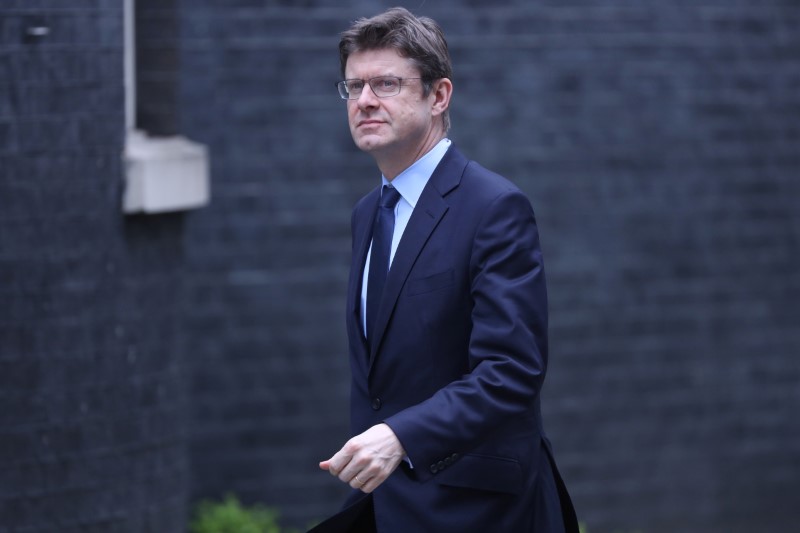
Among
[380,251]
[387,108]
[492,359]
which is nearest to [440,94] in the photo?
[387,108]

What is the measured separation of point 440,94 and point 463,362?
28.0 inches

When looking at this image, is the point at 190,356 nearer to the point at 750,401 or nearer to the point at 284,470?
the point at 284,470

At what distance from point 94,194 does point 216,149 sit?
150cm

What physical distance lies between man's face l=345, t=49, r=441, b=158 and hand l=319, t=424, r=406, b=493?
767mm

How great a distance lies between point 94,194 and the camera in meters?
5.67

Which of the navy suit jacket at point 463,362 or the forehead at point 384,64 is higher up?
the forehead at point 384,64

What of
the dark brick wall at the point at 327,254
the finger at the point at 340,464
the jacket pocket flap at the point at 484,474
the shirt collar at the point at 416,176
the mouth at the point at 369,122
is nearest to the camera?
the finger at the point at 340,464

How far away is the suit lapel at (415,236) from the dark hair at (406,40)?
9.2 inches

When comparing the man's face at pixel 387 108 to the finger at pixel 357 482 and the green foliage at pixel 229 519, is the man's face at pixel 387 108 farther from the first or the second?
the green foliage at pixel 229 519

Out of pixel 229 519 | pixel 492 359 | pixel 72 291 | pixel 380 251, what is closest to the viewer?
pixel 492 359

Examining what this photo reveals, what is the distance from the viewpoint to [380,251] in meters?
3.59

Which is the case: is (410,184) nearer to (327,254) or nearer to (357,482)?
(357,482)

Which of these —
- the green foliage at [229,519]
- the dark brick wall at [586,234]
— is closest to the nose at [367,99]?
the dark brick wall at [586,234]

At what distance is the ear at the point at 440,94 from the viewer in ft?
11.6
